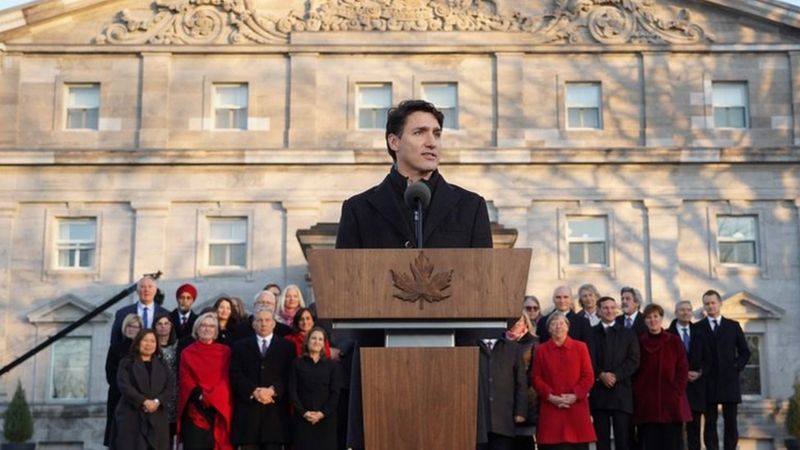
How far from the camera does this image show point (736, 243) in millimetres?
26141

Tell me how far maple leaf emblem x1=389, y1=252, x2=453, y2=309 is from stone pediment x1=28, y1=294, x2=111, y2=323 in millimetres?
23081

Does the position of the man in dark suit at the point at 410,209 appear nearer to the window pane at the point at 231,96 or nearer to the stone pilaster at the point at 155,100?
the stone pilaster at the point at 155,100

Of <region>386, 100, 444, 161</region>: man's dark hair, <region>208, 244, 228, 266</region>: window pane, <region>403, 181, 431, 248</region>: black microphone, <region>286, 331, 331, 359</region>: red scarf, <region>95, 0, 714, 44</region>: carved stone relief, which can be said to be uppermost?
<region>95, 0, 714, 44</region>: carved stone relief

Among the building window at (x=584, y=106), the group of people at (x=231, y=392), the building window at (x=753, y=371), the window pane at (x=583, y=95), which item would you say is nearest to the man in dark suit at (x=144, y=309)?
the group of people at (x=231, y=392)

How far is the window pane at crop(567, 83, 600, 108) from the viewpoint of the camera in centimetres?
2694

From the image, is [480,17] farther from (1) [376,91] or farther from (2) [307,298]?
(2) [307,298]

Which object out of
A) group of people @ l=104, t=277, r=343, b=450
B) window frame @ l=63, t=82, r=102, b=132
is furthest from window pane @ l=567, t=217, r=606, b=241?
group of people @ l=104, t=277, r=343, b=450

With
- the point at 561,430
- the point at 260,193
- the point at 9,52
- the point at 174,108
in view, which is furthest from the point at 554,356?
the point at 9,52

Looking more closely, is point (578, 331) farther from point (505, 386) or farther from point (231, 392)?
point (231, 392)

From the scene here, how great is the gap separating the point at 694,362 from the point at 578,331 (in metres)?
2.53

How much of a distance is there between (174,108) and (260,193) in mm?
3085

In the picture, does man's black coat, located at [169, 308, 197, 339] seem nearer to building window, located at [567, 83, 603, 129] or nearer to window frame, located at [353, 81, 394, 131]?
window frame, located at [353, 81, 394, 131]

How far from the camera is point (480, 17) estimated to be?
27.0 meters

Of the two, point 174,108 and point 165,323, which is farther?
point 174,108
